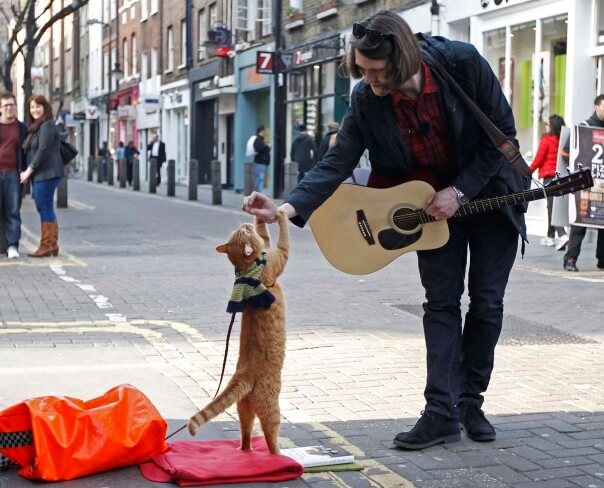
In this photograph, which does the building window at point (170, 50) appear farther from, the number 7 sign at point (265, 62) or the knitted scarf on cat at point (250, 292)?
the knitted scarf on cat at point (250, 292)

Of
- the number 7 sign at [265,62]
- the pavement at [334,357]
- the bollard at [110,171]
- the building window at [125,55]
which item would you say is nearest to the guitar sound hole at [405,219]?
A: the pavement at [334,357]

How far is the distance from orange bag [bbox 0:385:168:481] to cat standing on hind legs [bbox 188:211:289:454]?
1.16 feet

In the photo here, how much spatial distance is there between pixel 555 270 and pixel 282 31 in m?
19.7

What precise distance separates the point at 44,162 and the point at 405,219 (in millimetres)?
8824

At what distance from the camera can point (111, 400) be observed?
14.4 feet

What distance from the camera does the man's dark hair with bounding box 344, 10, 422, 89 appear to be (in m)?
4.16

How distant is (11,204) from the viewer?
12.6m

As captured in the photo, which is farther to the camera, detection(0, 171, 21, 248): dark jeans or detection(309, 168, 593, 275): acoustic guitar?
detection(0, 171, 21, 248): dark jeans

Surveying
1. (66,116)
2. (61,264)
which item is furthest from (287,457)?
(66,116)

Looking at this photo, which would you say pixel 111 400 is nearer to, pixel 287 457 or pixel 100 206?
pixel 287 457

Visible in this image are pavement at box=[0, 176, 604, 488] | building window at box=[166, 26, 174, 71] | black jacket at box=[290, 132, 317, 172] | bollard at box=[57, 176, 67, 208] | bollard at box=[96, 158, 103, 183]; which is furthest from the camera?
bollard at box=[96, 158, 103, 183]

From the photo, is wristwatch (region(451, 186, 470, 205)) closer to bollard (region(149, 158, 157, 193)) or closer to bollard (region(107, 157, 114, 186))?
bollard (region(149, 158, 157, 193))

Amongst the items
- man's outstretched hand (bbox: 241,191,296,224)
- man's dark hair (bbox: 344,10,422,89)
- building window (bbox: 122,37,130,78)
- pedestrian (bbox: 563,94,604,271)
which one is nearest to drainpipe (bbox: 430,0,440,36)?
pedestrian (bbox: 563,94,604,271)

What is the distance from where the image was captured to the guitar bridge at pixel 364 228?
465 cm
